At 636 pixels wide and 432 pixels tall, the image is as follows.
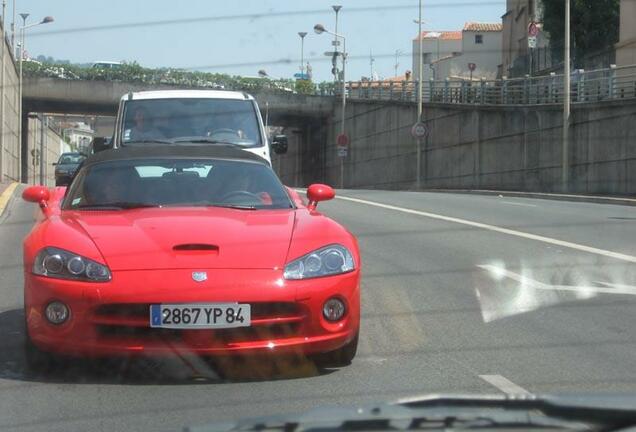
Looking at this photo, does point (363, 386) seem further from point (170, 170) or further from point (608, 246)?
point (608, 246)

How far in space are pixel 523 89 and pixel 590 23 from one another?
1357 cm

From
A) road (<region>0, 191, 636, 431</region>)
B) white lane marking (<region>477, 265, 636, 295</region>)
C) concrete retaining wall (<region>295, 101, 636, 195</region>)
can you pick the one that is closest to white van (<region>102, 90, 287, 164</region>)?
road (<region>0, 191, 636, 431</region>)

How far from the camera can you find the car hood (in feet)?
18.2

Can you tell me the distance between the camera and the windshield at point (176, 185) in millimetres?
6777

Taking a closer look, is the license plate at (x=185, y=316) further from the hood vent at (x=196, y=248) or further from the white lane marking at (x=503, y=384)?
the white lane marking at (x=503, y=384)

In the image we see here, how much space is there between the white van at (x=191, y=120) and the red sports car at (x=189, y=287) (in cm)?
637

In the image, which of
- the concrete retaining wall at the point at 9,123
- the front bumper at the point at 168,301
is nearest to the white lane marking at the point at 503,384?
the front bumper at the point at 168,301

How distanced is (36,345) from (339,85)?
50455 millimetres

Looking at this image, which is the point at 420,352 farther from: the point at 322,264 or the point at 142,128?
the point at 142,128

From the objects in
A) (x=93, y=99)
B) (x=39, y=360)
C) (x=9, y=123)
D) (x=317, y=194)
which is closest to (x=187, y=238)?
(x=39, y=360)

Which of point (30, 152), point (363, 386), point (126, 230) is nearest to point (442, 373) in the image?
point (363, 386)

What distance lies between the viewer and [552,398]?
291 cm

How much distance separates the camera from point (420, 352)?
6.48 m

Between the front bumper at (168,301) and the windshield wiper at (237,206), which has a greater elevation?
the windshield wiper at (237,206)
